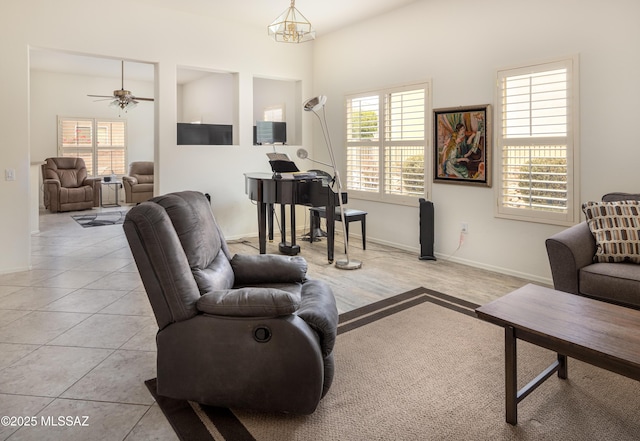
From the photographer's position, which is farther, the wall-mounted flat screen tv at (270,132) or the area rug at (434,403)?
the wall-mounted flat screen tv at (270,132)

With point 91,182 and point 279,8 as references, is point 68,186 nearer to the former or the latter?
point 91,182

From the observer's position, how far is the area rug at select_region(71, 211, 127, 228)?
7520 millimetres

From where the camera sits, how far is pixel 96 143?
10.1 m

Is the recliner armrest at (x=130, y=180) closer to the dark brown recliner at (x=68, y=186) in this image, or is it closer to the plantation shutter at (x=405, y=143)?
the dark brown recliner at (x=68, y=186)

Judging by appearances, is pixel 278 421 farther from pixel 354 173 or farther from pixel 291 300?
pixel 354 173

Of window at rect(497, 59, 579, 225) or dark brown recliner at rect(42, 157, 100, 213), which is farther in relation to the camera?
dark brown recliner at rect(42, 157, 100, 213)

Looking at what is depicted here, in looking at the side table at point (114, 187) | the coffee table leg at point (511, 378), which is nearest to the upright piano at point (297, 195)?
the coffee table leg at point (511, 378)

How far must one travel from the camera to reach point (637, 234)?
288 cm

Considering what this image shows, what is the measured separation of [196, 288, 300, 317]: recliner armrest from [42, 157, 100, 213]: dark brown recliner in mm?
8425

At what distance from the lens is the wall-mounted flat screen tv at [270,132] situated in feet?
21.2

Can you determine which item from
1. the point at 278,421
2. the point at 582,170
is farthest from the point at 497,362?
the point at 582,170

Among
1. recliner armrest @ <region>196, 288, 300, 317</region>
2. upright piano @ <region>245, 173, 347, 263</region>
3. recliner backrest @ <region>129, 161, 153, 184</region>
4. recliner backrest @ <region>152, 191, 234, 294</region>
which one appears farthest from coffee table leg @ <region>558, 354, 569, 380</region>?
recliner backrest @ <region>129, 161, 153, 184</region>

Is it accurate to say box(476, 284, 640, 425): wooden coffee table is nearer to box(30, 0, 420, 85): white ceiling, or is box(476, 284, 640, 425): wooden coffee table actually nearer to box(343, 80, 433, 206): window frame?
box(343, 80, 433, 206): window frame

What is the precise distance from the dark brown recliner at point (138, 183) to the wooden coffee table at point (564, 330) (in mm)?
8852
